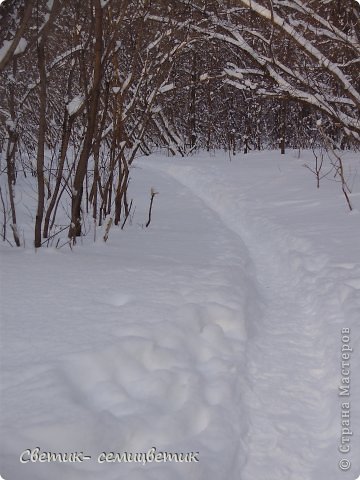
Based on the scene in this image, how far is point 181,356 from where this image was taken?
2.61 m

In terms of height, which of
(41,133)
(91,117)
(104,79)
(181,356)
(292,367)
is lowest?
(292,367)

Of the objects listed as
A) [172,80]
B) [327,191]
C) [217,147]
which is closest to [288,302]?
[327,191]

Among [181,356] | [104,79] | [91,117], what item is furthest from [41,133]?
[181,356]

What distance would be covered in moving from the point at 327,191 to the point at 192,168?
470cm

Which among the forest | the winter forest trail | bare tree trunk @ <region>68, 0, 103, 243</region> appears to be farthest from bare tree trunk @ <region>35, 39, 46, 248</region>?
the winter forest trail

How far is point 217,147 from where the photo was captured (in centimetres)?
1973

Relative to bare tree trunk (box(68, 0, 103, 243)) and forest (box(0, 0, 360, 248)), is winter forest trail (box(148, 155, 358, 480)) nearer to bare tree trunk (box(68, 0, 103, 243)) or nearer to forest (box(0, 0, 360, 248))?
forest (box(0, 0, 360, 248))

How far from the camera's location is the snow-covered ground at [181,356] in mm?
1890

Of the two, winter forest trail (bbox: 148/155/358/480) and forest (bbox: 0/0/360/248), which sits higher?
forest (bbox: 0/0/360/248)

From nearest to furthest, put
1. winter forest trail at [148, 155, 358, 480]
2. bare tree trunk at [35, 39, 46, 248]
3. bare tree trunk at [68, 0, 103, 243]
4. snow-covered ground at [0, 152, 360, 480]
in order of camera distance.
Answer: snow-covered ground at [0, 152, 360, 480], winter forest trail at [148, 155, 358, 480], bare tree trunk at [35, 39, 46, 248], bare tree trunk at [68, 0, 103, 243]

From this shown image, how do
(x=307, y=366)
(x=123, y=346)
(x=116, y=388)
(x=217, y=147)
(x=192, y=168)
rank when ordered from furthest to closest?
(x=217, y=147)
(x=192, y=168)
(x=307, y=366)
(x=123, y=346)
(x=116, y=388)

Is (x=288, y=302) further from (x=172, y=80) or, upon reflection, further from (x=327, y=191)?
(x=172, y=80)

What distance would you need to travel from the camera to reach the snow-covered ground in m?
1.89

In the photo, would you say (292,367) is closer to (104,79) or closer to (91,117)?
(91,117)
